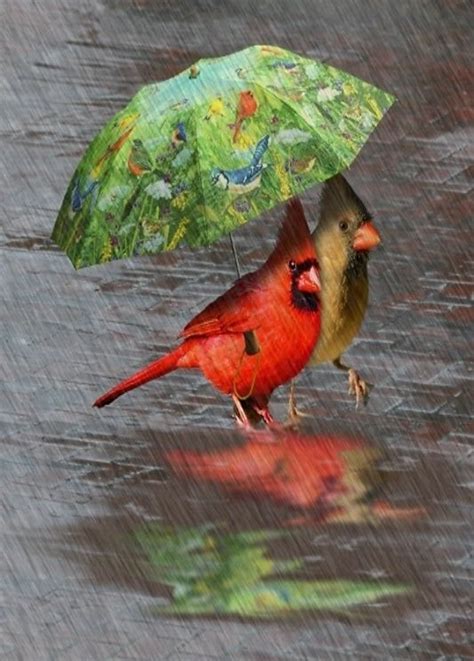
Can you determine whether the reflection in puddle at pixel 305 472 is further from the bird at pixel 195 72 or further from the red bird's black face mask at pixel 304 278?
the bird at pixel 195 72

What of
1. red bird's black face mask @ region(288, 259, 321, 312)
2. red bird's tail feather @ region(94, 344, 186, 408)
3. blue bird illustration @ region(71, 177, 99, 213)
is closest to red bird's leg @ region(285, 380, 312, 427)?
red bird's tail feather @ region(94, 344, 186, 408)

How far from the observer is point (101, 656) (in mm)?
8555

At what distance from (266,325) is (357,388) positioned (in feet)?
3.05

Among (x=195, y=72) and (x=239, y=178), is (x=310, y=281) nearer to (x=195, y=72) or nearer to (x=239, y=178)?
(x=239, y=178)

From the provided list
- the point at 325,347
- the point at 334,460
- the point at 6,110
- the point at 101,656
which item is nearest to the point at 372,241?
the point at 325,347

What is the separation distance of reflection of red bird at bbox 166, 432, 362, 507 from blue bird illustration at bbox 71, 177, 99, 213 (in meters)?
1.35

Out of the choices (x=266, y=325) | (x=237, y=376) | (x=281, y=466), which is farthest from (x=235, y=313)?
(x=281, y=466)

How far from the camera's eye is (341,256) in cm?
890

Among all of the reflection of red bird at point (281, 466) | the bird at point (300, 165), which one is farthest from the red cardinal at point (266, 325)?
the reflection of red bird at point (281, 466)

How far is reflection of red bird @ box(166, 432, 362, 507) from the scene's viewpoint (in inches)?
374

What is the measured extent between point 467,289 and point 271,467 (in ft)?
5.81

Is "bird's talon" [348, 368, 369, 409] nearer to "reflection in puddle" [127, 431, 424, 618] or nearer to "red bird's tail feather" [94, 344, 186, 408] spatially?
"reflection in puddle" [127, 431, 424, 618]

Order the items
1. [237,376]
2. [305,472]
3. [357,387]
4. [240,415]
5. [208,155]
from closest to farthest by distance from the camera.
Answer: [208,155] < [237,376] < [240,415] < [305,472] < [357,387]

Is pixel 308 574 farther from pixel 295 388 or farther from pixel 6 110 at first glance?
pixel 6 110
